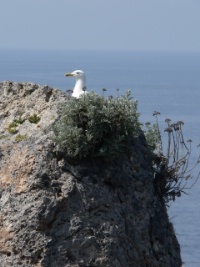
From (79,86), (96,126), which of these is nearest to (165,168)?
(96,126)

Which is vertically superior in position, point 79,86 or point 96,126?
point 79,86

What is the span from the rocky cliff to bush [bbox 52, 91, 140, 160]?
4.6 inches

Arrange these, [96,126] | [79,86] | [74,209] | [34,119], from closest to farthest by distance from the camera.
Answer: [74,209], [96,126], [34,119], [79,86]

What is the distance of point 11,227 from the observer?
26.7ft

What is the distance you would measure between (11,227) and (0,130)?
1.33 metres

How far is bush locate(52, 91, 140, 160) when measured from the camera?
841 centimetres

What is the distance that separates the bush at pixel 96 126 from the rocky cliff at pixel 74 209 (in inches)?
4.6

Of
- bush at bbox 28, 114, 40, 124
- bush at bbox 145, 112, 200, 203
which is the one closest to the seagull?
bush at bbox 28, 114, 40, 124

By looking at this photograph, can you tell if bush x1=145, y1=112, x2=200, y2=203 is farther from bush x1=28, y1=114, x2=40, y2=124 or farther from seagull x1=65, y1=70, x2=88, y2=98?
bush x1=28, y1=114, x2=40, y2=124

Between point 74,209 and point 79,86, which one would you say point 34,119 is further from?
point 74,209

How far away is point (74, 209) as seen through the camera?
8.25m

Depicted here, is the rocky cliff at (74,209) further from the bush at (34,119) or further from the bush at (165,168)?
the bush at (165,168)

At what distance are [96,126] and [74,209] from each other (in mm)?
738

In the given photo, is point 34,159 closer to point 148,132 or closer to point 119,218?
point 119,218
